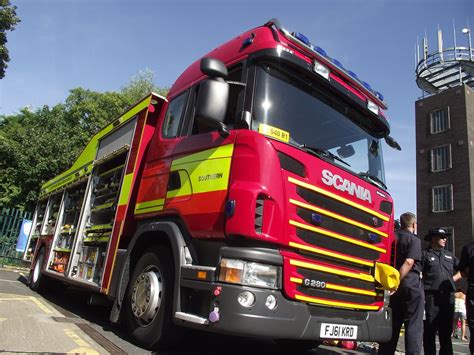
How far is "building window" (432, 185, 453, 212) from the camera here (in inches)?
1139

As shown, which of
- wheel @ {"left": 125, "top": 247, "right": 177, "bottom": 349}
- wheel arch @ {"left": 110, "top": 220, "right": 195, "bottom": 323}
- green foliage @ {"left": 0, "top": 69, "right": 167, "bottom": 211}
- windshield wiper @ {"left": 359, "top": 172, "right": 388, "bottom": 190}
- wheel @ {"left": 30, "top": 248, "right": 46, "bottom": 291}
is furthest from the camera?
green foliage @ {"left": 0, "top": 69, "right": 167, "bottom": 211}

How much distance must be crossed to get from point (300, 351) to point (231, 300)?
2.78m

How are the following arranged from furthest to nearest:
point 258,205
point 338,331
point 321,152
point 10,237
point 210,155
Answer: point 10,237, point 321,152, point 210,155, point 338,331, point 258,205

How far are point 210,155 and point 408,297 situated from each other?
296 cm

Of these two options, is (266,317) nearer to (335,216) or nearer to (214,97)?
(335,216)

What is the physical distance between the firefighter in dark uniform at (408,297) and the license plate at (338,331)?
1293 millimetres

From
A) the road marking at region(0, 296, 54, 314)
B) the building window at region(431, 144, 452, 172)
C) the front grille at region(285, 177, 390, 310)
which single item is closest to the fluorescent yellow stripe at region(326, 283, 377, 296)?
the front grille at region(285, 177, 390, 310)

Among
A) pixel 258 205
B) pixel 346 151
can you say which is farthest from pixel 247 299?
pixel 346 151

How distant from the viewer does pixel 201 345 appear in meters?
4.83

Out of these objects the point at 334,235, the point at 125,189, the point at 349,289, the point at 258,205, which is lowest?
the point at 349,289

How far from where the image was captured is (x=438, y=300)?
17.5 ft

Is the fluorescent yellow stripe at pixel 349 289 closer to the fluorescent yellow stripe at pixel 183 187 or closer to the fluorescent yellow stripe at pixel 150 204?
the fluorescent yellow stripe at pixel 183 187

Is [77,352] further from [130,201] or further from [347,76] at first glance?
[347,76]

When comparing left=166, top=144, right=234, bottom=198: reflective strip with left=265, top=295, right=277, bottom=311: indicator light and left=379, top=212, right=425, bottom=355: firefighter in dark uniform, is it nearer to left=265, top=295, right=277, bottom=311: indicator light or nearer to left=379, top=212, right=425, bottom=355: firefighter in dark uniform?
left=265, top=295, right=277, bottom=311: indicator light
